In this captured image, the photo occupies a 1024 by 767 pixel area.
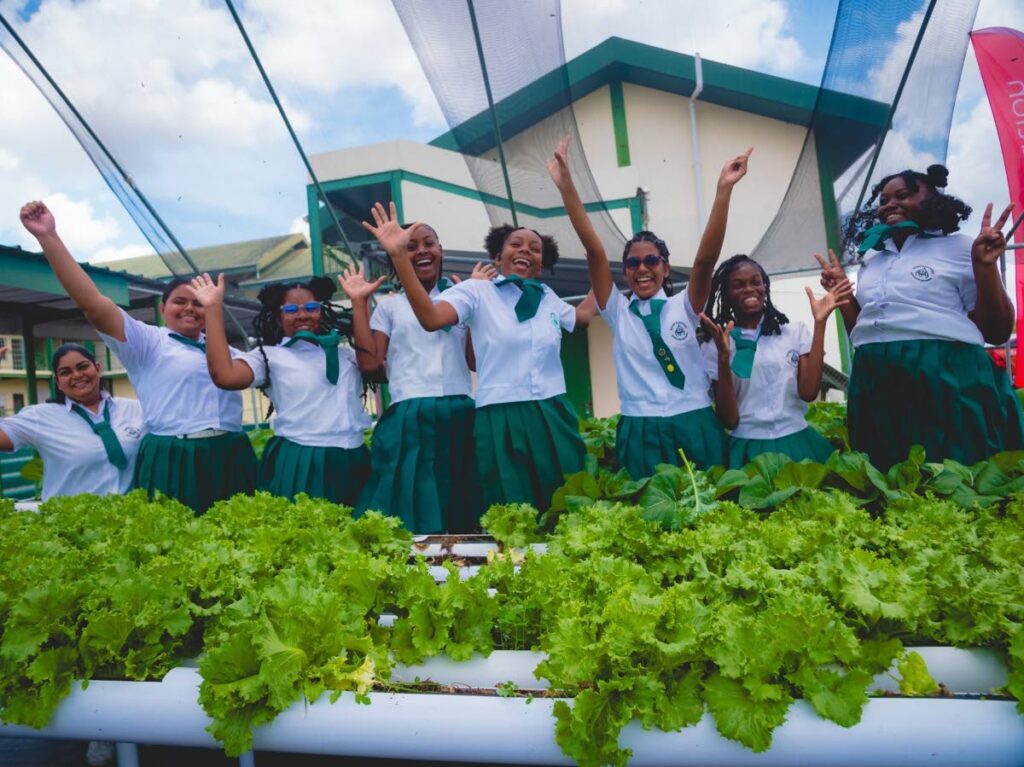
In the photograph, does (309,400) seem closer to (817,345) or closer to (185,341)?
(185,341)

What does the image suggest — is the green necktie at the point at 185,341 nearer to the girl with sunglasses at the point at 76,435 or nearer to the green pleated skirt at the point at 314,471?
the girl with sunglasses at the point at 76,435

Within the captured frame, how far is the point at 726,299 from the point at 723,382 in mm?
437

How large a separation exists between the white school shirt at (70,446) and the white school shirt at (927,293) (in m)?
3.48

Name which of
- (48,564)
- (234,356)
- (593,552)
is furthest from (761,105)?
(48,564)

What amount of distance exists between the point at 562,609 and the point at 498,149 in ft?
10.0

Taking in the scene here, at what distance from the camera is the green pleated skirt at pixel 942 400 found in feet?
9.05

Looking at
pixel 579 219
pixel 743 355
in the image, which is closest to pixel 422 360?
pixel 579 219

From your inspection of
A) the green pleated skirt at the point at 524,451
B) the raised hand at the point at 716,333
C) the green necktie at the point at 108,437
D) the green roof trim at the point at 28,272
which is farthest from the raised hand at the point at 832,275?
the green roof trim at the point at 28,272

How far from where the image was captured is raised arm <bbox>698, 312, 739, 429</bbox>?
3.02 m

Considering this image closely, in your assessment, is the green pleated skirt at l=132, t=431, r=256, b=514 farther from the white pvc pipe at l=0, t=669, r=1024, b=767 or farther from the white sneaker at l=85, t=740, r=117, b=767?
the white pvc pipe at l=0, t=669, r=1024, b=767

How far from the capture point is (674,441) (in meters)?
2.99

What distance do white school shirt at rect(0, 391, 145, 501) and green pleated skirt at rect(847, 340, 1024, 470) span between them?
11.3ft

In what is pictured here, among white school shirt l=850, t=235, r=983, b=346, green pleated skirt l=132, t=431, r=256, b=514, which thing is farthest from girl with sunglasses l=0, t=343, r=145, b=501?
white school shirt l=850, t=235, r=983, b=346

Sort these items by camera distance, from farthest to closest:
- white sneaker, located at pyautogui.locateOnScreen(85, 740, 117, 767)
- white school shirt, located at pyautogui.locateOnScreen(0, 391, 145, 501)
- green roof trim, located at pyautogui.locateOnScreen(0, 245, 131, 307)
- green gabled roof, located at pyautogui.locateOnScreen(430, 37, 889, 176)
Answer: green roof trim, located at pyautogui.locateOnScreen(0, 245, 131, 307)
white school shirt, located at pyautogui.locateOnScreen(0, 391, 145, 501)
green gabled roof, located at pyautogui.locateOnScreen(430, 37, 889, 176)
white sneaker, located at pyautogui.locateOnScreen(85, 740, 117, 767)
